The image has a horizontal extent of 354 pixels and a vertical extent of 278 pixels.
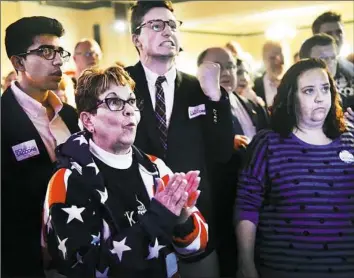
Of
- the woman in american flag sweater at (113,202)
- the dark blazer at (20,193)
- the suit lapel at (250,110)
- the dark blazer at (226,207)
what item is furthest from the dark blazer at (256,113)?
the dark blazer at (20,193)

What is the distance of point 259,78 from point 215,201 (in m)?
0.87

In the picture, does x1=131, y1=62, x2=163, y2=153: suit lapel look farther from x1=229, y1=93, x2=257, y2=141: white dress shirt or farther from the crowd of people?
x1=229, y1=93, x2=257, y2=141: white dress shirt

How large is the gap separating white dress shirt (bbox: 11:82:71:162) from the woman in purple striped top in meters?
0.55

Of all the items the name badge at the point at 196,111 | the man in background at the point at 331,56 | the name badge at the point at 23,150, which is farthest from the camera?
the man in background at the point at 331,56

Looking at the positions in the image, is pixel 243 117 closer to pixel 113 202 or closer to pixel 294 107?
pixel 294 107

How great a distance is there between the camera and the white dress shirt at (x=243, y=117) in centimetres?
170

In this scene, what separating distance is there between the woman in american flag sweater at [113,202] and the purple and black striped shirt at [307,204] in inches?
13.5

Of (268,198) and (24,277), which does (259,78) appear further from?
(24,277)

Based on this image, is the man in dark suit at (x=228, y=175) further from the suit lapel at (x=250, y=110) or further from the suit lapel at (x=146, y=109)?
the suit lapel at (x=146, y=109)

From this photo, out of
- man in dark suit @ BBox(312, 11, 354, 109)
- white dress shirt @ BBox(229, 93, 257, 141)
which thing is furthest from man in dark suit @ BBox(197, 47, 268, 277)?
man in dark suit @ BBox(312, 11, 354, 109)

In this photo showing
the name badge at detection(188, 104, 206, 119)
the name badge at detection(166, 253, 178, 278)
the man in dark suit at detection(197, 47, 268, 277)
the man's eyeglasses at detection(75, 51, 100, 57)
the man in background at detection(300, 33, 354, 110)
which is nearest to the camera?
the name badge at detection(166, 253, 178, 278)

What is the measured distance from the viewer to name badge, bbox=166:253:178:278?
1.16m

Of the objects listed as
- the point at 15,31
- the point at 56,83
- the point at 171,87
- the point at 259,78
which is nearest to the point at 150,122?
the point at 171,87

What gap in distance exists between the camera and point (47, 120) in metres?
1.30
